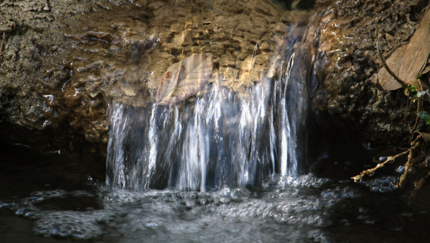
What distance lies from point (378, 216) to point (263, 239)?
687 mm

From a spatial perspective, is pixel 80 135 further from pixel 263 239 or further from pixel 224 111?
pixel 263 239

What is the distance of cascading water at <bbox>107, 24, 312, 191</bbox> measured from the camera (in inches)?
112

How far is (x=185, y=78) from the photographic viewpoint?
3.10 meters

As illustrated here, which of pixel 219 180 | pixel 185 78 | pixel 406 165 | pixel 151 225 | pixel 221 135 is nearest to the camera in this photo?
pixel 151 225

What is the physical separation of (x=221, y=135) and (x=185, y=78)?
63cm

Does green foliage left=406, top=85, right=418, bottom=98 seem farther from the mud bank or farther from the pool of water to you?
→ the mud bank

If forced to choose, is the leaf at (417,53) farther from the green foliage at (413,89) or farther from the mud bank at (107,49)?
the mud bank at (107,49)

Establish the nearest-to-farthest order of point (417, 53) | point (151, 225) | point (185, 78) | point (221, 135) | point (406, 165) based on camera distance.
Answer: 1. point (151, 225)
2. point (406, 165)
3. point (417, 53)
4. point (221, 135)
5. point (185, 78)

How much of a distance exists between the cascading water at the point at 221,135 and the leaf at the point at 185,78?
0.07m

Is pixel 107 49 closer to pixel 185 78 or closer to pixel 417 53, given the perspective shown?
pixel 185 78

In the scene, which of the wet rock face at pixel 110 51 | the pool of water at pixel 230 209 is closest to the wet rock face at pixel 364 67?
the pool of water at pixel 230 209

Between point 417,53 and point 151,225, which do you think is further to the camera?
point 417,53

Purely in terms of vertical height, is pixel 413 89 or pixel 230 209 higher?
pixel 413 89

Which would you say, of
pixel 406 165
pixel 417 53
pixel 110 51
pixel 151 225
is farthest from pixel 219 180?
pixel 417 53
